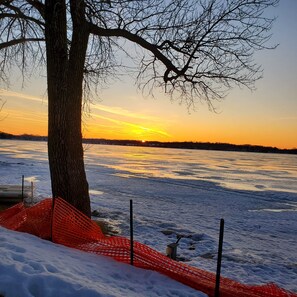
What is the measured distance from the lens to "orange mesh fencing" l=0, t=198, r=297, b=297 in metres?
4.91

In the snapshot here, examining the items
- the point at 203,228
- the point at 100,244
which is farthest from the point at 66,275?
the point at 203,228

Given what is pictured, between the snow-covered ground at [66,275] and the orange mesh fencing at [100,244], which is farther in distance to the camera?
the orange mesh fencing at [100,244]

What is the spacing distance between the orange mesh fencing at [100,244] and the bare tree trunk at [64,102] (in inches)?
26.8

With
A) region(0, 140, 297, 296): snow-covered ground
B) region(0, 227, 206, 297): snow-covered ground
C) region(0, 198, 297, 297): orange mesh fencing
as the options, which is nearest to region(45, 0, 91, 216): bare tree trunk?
region(0, 198, 297, 297): orange mesh fencing

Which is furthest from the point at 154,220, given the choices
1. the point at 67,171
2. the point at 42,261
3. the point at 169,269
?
the point at 42,261

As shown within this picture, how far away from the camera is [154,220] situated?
511 inches

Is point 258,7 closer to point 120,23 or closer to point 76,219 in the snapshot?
point 120,23

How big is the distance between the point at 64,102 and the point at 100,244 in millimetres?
3293

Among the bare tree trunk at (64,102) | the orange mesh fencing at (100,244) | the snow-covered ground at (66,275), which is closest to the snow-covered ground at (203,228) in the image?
the snow-covered ground at (66,275)

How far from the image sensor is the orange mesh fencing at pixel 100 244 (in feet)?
16.1

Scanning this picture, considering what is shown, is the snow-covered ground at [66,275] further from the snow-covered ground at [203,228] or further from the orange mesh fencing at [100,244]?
the orange mesh fencing at [100,244]

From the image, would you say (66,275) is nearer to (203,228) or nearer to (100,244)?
(100,244)

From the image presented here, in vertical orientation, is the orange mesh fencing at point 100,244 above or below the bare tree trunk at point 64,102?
below

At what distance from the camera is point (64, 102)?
7.88 meters
